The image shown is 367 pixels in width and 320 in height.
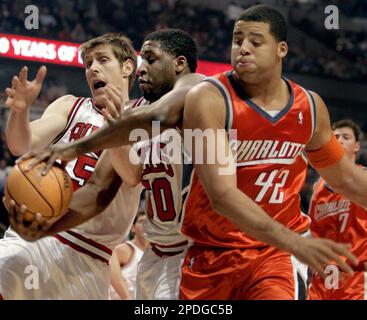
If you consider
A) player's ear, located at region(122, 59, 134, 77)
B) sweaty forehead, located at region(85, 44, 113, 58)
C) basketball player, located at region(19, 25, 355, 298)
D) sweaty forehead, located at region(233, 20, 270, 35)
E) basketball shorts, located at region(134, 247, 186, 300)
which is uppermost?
sweaty forehead, located at region(233, 20, 270, 35)

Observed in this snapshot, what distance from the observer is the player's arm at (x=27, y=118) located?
12.3ft

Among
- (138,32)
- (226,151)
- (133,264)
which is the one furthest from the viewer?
(138,32)

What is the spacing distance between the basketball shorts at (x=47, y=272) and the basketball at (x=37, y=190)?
29.7 inches

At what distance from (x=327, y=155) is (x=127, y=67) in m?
1.60

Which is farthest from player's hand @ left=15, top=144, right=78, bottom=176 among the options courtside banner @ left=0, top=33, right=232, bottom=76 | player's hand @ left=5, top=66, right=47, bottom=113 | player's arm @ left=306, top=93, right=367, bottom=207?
courtside banner @ left=0, top=33, right=232, bottom=76

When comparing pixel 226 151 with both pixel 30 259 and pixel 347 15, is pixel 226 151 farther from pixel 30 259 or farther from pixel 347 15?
pixel 347 15

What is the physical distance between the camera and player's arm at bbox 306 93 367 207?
363 cm

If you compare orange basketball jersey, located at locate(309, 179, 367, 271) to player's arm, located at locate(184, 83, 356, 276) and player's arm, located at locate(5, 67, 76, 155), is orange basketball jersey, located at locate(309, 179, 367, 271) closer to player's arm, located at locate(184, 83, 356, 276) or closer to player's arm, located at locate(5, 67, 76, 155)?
player's arm, located at locate(5, 67, 76, 155)

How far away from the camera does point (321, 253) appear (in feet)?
9.08

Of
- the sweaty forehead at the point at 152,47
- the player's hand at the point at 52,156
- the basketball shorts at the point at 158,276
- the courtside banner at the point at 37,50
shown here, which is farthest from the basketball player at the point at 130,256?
the courtside banner at the point at 37,50

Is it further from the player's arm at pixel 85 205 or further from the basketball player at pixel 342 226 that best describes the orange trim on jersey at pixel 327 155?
the basketball player at pixel 342 226

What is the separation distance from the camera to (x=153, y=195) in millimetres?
3938

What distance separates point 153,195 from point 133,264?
3357mm

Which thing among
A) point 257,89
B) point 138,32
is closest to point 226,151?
point 257,89
